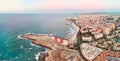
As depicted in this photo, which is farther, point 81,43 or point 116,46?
point 81,43

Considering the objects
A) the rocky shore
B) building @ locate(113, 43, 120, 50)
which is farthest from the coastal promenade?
building @ locate(113, 43, 120, 50)

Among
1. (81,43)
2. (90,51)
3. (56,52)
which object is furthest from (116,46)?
(56,52)

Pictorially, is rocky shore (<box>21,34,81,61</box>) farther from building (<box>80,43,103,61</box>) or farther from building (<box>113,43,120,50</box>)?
building (<box>113,43,120,50</box>)

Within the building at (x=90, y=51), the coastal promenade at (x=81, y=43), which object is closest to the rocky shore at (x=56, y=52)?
the coastal promenade at (x=81, y=43)

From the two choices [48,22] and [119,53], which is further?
[48,22]

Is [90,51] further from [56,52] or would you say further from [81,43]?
[56,52]

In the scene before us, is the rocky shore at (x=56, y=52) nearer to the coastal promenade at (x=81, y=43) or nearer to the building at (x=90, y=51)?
the coastal promenade at (x=81, y=43)

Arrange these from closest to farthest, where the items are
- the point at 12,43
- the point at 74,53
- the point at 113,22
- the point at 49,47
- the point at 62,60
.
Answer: the point at 62,60
the point at 74,53
the point at 49,47
the point at 12,43
the point at 113,22

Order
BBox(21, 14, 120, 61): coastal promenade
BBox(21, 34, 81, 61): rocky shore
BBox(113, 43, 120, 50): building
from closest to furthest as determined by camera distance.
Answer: BBox(21, 34, 81, 61): rocky shore < BBox(21, 14, 120, 61): coastal promenade < BBox(113, 43, 120, 50): building

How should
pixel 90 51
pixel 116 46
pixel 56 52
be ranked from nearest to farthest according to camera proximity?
pixel 90 51
pixel 56 52
pixel 116 46

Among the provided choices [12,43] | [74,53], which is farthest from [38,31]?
[74,53]

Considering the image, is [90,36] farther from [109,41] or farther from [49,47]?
[49,47]
